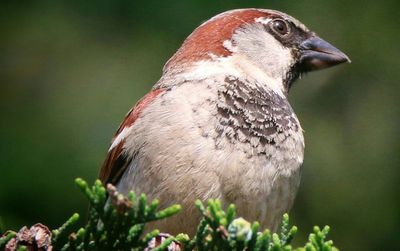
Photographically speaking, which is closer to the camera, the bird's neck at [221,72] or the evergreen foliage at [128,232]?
the evergreen foliage at [128,232]

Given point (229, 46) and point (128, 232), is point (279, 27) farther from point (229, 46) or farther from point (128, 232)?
point (128, 232)

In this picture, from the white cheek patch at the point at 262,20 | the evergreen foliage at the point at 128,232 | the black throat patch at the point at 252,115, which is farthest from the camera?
the white cheek patch at the point at 262,20

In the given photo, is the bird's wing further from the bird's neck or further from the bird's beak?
the bird's beak

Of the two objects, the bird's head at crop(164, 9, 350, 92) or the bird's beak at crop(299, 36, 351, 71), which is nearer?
the bird's head at crop(164, 9, 350, 92)

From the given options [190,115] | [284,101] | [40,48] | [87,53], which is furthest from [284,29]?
[40,48]

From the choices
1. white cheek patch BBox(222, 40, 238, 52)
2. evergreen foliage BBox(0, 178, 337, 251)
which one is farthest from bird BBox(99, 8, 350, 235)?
evergreen foliage BBox(0, 178, 337, 251)

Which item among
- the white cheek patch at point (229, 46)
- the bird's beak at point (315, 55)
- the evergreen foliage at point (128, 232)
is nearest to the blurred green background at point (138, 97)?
the bird's beak at point (315, 55)

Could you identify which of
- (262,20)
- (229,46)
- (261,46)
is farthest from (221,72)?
(262,20)

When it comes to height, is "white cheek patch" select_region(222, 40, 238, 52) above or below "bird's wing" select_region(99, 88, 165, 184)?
above

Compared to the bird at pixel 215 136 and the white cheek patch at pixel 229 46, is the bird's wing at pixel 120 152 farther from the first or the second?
the white cheek patch at pixel 229 46
